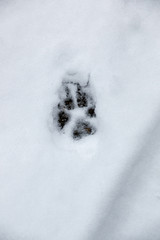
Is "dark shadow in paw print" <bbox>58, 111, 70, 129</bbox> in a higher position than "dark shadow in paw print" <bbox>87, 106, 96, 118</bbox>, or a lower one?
higher

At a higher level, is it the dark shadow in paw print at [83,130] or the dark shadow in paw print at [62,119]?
the dark shadow in paw print at [62,119]

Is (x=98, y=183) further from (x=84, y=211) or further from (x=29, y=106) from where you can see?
(x=29, y=106)

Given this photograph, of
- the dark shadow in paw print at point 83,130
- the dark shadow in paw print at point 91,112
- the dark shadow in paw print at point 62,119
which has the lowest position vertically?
the dark shadow in paw print at point 83,130
